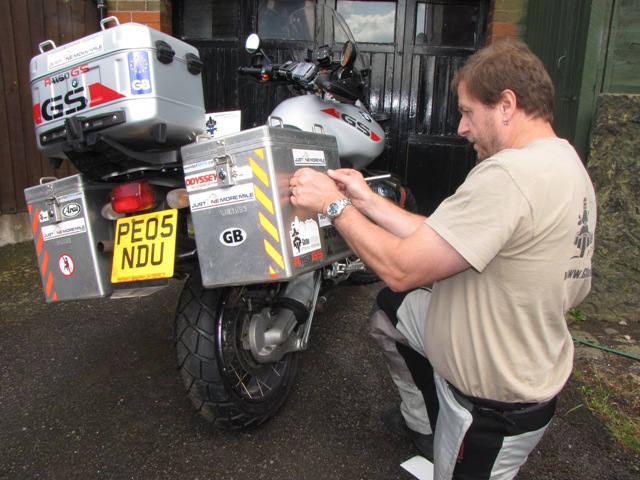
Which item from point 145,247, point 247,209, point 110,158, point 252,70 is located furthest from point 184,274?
point 252,70

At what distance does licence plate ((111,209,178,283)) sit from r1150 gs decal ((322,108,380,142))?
120 centimetres

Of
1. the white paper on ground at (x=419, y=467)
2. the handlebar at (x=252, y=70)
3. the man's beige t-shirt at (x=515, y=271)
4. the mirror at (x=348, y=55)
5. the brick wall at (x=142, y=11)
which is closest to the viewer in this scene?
the man's beige t-shirt at (x=515, y=271)

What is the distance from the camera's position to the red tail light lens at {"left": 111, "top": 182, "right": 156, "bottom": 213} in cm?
181

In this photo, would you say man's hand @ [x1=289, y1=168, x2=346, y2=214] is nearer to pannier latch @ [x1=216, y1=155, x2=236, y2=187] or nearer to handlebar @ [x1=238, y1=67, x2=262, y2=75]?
pannier latch @ [x1=216, y1=155, x2=236, y2=187]

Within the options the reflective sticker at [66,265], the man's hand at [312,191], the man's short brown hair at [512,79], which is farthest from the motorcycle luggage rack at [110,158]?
the man's short brown hair at [512,79]

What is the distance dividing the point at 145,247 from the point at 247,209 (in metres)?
0.48

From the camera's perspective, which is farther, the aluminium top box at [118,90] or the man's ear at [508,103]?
the aluminium top box at [118,90]

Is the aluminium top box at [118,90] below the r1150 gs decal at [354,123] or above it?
above

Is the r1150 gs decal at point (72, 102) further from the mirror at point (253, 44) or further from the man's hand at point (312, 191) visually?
the mirror at point (253, 44)

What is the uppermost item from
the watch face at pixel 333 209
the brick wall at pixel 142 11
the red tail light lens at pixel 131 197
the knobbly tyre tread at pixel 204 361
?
the brick wall at pixel 142 11

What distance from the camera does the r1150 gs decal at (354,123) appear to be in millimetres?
2636

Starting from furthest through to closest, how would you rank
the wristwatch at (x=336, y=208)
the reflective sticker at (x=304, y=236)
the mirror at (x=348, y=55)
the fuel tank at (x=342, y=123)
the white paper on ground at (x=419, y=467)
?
the mirror at (x=348, y=55) < the fuel tank at (x=342, y=123) < the white paper on ground at (x=419, y=467) < the reflective sticker at (x=304, y=236) < the wristwatch at (x=336, y=208)

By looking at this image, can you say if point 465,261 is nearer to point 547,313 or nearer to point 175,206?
point 547,313

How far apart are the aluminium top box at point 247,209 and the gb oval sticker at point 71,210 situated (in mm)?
531
